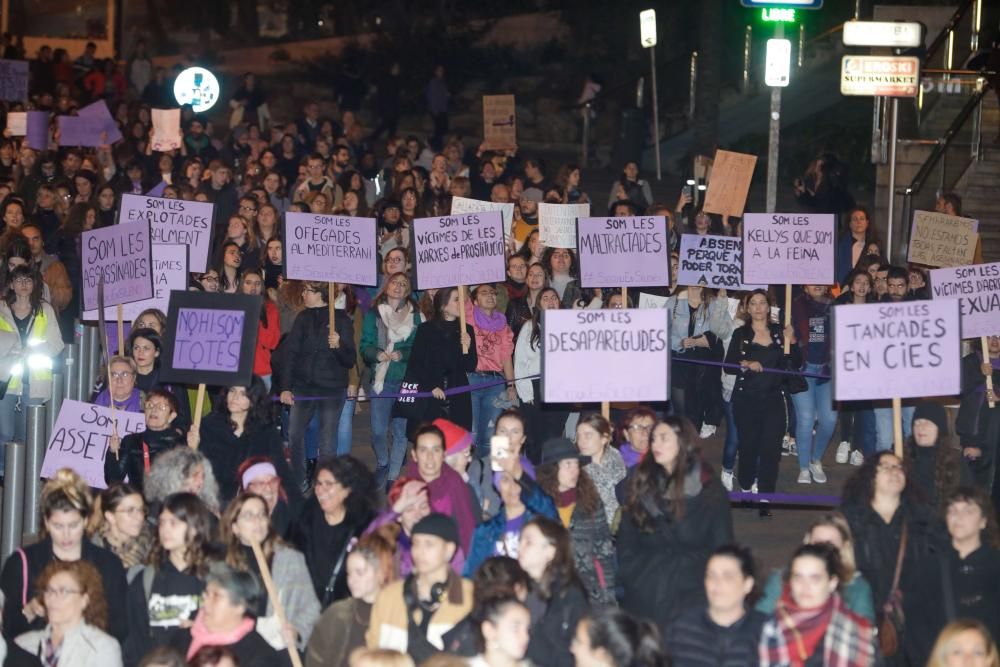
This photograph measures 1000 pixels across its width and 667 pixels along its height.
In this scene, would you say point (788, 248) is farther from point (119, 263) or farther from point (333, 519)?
point (333, 519)

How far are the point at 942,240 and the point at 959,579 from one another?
748 cm

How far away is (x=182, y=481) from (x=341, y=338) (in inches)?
155

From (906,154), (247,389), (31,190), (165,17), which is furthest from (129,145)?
(165,17)

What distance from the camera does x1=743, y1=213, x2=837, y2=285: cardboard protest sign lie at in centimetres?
1361

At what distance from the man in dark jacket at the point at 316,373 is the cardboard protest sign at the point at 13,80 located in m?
12.5

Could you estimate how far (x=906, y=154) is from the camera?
21.4m

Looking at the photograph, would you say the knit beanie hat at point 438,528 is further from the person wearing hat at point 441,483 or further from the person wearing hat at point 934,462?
the person wearing hat at point 934,462

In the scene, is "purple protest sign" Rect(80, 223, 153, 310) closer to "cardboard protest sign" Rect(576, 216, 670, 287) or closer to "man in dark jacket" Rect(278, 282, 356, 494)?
"man in dark jacket" Rect(278, 282, 356, 494)

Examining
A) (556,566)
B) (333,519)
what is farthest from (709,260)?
(556,566)

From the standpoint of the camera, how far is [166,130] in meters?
20.7

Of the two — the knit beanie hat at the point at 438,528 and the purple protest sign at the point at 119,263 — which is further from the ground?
the purple protest sign at the point at 119,263

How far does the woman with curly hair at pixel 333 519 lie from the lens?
870 cm

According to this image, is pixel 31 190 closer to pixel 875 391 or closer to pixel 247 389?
pixel 247 389

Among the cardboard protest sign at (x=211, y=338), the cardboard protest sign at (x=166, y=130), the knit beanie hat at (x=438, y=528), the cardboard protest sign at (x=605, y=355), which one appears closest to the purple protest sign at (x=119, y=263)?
the cardboard protest sign at (x=211, y=338)
